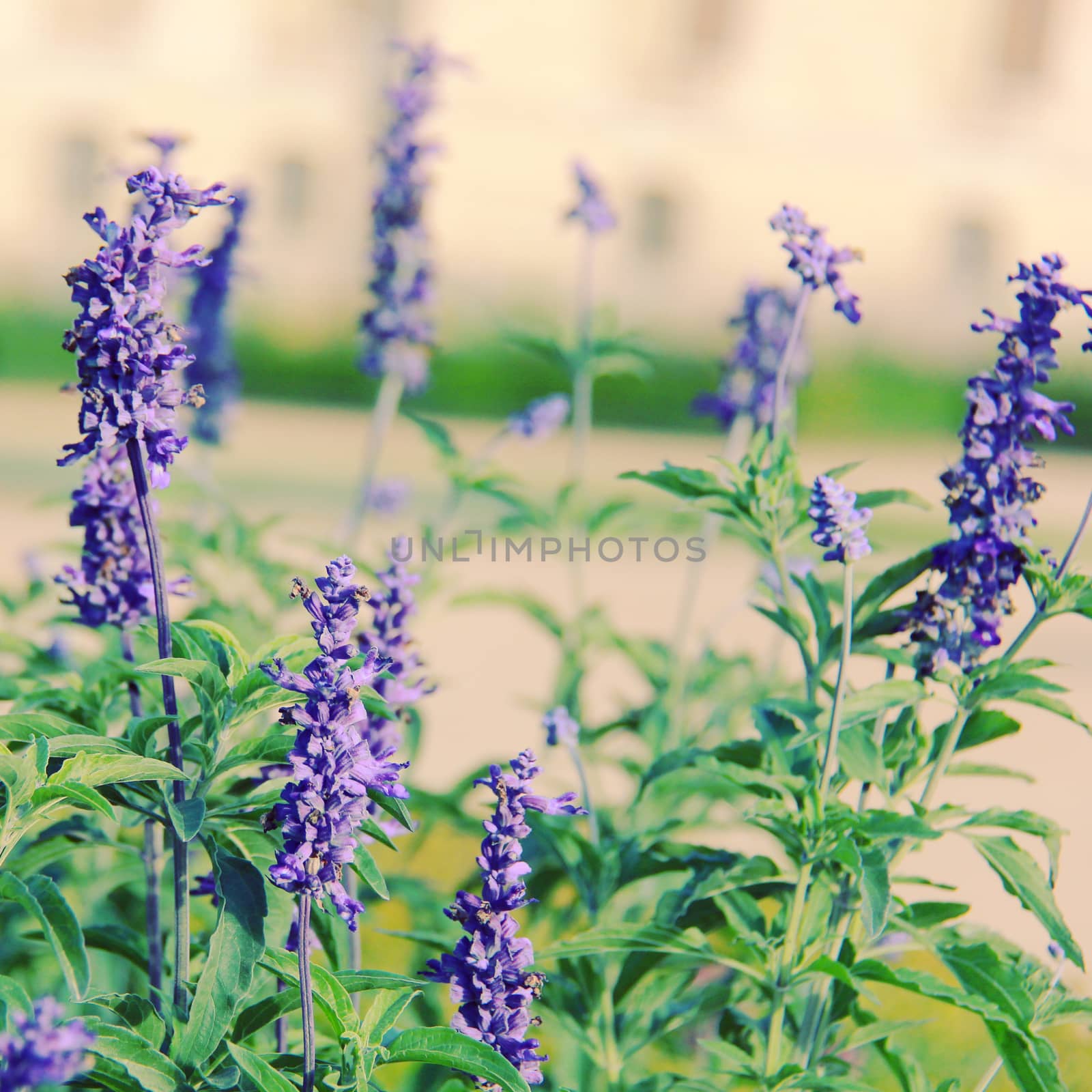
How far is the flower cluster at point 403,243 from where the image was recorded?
12.8 ft

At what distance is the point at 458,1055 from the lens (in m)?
1.70

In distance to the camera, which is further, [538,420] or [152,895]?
[538,420]

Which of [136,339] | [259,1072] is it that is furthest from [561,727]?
[136,339]

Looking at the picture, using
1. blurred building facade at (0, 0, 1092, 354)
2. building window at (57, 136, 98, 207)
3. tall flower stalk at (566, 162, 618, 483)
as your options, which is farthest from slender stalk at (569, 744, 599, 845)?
building window at (57, 136, 98, 207)

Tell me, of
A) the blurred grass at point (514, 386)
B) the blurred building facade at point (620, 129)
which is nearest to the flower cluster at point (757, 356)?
the blurred grass at point (514, 386)

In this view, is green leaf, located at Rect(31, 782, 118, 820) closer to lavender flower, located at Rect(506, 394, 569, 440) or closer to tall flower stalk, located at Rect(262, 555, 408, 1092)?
tall flower stalk, located at Rect(262, 555, 408, 1092)

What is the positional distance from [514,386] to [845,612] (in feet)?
44.8

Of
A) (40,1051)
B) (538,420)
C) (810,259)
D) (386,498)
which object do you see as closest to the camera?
(40,1051)

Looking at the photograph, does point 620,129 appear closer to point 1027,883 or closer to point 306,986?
point 1027,883

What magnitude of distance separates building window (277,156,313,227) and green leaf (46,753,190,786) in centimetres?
2089

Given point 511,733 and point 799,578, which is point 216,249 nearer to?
point 799,578

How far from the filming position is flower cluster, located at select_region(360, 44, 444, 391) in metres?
3.90

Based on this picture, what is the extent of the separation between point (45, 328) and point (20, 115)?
21.9 feet

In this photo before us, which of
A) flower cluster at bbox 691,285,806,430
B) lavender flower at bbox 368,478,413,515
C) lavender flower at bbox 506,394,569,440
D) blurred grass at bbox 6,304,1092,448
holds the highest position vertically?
flower cluster at bbox 691,285,806,430
